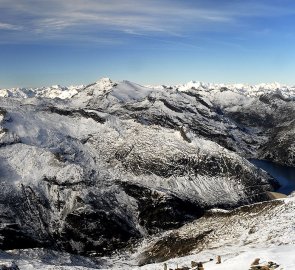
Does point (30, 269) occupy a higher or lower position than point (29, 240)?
higher

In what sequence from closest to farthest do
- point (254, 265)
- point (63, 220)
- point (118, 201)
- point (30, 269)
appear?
point (254, 265), point (30, 269), point (63, 220), point (118, 201)

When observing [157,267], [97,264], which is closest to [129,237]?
[97,264]

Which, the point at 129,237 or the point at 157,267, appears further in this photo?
the point at 129,237

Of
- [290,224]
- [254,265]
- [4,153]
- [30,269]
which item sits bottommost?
[4,153]

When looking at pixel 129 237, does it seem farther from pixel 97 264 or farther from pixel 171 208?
pixel 97 264

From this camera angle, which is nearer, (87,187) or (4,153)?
(87,187)

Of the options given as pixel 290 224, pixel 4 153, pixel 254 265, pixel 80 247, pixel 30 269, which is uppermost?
pixel 254 265

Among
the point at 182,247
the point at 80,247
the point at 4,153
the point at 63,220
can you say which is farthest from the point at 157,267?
the point at 4,153

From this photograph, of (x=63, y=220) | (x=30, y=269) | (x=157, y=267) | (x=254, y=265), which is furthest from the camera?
(x=63, y=220)

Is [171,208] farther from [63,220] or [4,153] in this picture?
[4,153]
